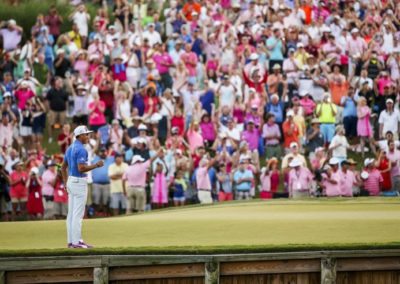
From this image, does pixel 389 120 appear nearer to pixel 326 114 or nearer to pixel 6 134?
pixel 326 114

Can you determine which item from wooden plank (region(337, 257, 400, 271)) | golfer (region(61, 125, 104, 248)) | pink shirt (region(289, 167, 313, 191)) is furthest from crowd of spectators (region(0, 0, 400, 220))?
wooden plank (region(337, 257, 400, 271))

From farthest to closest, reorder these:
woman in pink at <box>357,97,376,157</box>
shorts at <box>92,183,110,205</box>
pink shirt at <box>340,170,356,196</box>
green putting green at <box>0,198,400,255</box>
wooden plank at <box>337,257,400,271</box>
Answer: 1. woman in pink at <box>357,97,376,157</box>
2. shorts at <box>92,183,110,205</box>
3. pink shirt at <box>340,170,356,196</box>
4. green putting green at <box>0,198,400,255</box>
5. wooden plank at <box>337,257,400,271</box>

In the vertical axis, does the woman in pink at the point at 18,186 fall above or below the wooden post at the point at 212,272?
above

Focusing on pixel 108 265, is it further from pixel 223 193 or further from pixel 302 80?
pixel 302 80

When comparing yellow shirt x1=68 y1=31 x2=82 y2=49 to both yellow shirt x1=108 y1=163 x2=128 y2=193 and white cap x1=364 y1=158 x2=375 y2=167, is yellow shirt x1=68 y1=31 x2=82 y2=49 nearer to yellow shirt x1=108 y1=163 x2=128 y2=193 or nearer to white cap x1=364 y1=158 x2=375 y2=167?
yellow shirt x1=108 y1=163 x2=128 y2=193

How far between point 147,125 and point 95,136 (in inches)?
65.9

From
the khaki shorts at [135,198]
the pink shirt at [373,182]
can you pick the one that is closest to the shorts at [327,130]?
the pink shirt at [373,182]

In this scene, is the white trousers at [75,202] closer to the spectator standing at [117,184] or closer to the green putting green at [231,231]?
the green putting green at [231,231]

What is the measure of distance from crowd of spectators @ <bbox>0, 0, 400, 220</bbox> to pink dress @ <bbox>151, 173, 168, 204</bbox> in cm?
3

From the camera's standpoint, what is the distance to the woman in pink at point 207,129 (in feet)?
117

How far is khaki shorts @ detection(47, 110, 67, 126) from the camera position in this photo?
3747 cm

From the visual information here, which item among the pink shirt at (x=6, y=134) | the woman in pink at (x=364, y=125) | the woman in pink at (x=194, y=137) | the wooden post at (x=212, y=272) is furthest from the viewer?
the woman in pink at (x=364, y=125)

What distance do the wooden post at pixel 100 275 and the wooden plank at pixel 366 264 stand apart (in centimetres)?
322

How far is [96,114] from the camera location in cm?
3628
